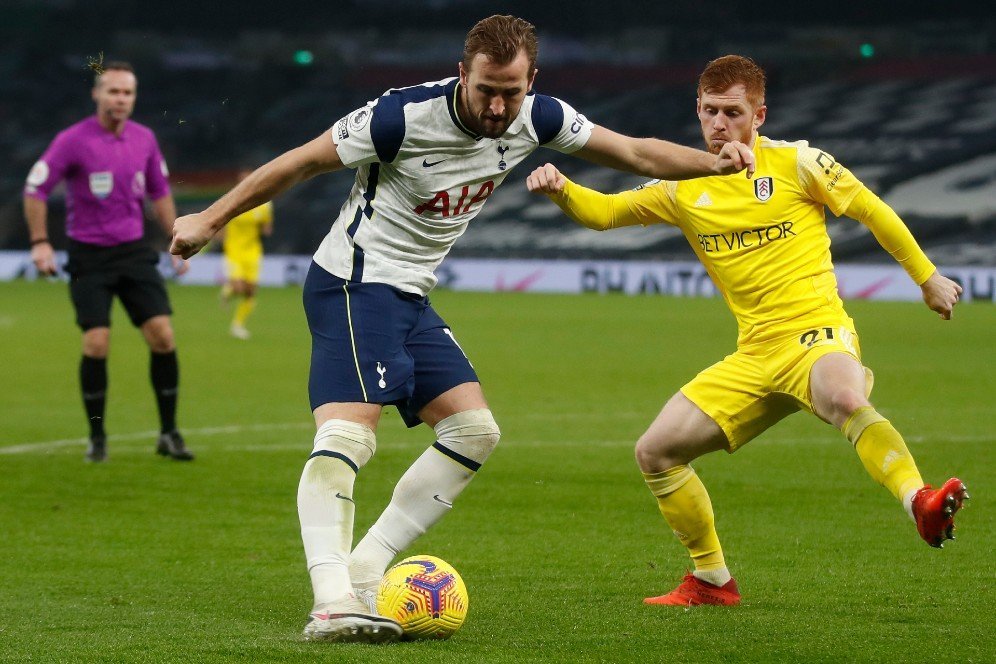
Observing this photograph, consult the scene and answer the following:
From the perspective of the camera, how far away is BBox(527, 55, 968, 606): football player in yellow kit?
531cm

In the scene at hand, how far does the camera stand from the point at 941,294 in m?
5.27

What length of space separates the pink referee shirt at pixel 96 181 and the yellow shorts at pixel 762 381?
4748mm

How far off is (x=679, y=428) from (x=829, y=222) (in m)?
26.6

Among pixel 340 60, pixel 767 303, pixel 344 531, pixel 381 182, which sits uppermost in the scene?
pixel 340 60

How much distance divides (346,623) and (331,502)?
0.39 meters

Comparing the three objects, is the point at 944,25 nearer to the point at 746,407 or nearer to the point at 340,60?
the point at 340,60

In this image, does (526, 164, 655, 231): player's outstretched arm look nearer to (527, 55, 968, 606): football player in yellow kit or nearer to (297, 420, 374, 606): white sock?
(527, 55, 968, 606): football player in yellow kit

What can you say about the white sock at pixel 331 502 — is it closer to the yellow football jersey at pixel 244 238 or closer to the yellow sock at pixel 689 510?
the yellow sock at pixel 689 510

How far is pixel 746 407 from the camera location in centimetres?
541

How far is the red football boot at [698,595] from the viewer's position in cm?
529

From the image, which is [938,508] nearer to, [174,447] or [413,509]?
[413,509]

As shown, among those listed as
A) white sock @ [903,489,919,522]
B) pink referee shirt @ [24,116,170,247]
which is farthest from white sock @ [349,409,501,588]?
pink referee shirt @ [24,116,170,247]

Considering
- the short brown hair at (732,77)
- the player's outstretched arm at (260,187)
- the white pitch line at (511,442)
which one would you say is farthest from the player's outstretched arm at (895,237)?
the white pitch line at (511,442)

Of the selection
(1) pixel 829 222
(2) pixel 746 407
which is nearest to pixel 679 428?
(2) pixel 746 407
